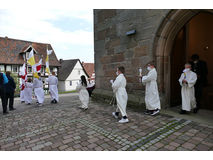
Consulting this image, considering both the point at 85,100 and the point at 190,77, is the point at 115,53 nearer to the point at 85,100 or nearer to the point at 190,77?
the point at 85,100

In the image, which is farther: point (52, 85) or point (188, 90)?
point (52, 85)

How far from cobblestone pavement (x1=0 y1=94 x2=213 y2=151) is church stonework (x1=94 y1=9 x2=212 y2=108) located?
5.23ft

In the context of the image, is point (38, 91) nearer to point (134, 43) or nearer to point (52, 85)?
point (52, 85)

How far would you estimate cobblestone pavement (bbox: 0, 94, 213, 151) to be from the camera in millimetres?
2828

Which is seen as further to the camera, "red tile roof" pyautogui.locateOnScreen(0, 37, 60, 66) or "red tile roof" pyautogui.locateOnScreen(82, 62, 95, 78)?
"red tile roof" pyautogui.locateOnScreen(82, 62, 95, 78)

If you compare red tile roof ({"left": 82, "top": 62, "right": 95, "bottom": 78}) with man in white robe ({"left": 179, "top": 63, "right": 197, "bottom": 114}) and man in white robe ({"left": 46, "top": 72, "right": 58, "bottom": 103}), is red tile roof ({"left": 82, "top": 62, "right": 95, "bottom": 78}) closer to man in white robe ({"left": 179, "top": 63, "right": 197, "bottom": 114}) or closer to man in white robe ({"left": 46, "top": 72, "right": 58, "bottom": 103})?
man in white robe ({"left": 46, "top": 72, "right": 58, "bottom": 103})

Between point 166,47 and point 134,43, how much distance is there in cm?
126

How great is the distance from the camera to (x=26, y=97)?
8.16 m

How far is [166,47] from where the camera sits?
200 inches

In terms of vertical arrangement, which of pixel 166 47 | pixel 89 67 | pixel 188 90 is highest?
pixel 89 67

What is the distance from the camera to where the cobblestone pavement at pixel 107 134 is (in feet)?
9.28

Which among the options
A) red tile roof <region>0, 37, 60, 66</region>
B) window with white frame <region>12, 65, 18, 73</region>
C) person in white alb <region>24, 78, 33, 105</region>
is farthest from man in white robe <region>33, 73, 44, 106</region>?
window with white frame <region>12, 65, 18, 73</region>

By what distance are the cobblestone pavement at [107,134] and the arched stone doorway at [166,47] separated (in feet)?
3.77

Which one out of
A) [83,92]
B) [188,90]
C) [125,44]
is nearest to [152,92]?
[188,90]
